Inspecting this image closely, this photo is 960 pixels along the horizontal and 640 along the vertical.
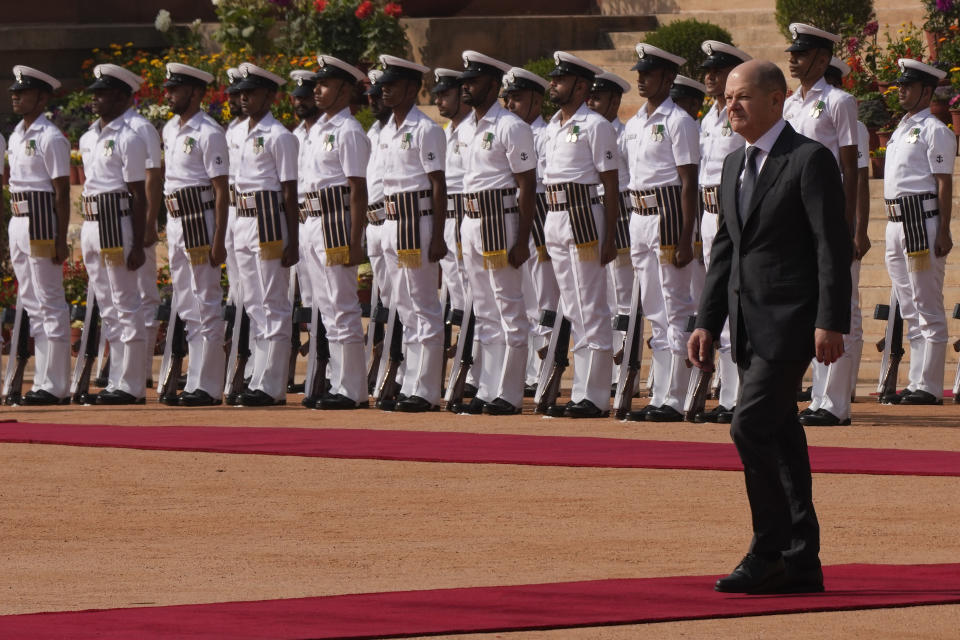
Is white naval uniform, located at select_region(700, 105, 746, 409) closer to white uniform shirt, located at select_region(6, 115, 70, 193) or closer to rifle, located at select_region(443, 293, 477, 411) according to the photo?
rifle, located at select_region(443, 293, 477, 411)

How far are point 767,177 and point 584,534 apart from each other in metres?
2.11

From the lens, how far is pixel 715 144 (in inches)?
577

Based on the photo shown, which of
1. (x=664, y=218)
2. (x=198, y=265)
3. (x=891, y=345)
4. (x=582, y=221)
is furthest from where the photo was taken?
(x=891, y=345)

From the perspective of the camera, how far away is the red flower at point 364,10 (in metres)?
27.9

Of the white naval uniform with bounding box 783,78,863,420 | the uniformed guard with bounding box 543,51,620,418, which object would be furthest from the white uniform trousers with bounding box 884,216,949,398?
the uniformed guard with bounding box 543,51,620,418

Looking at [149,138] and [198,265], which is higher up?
[149,138]

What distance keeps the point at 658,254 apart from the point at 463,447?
2517 millimetres

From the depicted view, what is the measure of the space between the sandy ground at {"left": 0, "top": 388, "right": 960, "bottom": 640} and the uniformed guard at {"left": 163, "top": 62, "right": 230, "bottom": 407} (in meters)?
3.49

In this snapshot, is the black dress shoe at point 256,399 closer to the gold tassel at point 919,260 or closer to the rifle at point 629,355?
the rifle at point 629,355

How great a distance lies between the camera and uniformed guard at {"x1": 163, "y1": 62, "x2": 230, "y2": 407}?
16359mm

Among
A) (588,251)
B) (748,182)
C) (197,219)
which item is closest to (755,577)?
(748,182)

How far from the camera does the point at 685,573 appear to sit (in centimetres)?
821

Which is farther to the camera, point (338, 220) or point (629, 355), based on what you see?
point (338, 220)

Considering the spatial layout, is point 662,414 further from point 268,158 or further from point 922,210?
point 268,158
